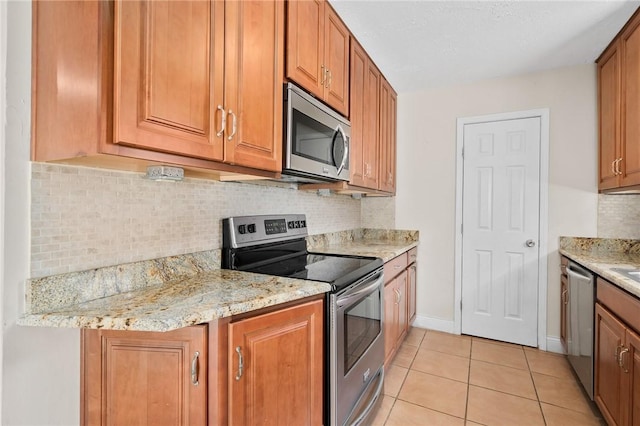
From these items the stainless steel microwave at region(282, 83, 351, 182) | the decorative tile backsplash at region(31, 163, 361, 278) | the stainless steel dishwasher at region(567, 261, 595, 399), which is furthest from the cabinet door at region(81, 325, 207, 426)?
the stainless steel dishwasher at region(567, 261, 595, 399)

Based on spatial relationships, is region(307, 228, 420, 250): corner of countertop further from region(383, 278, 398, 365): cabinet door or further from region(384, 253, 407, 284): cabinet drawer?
region(383, 278, 398, 365): cabinet door

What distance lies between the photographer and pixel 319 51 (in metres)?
1.68

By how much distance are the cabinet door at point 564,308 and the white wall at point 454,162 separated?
0.07m

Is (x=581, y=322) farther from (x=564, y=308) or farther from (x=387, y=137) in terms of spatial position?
(x=387, y=137)

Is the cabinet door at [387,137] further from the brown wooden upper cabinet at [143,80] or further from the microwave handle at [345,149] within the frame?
the brown wooden upper cabinet at [143,80]

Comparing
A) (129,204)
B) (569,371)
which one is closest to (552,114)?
(569,371)

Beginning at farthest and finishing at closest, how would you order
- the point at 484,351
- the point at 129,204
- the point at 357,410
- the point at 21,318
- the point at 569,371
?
the point at 484,351, the point at 569,371, the point at 357,410, the point at 129,204, the point at 21,318

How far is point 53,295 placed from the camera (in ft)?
3.09

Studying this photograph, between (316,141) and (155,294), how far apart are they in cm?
103

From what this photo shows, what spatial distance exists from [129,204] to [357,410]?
56.8 inches

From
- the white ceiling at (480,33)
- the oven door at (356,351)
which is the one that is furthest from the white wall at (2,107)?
the white ceiling at (480,33)

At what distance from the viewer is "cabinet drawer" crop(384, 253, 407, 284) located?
2131 millimetres

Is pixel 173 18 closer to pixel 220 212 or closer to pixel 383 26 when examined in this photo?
pixel 220 212

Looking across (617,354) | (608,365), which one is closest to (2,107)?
(617,354)
